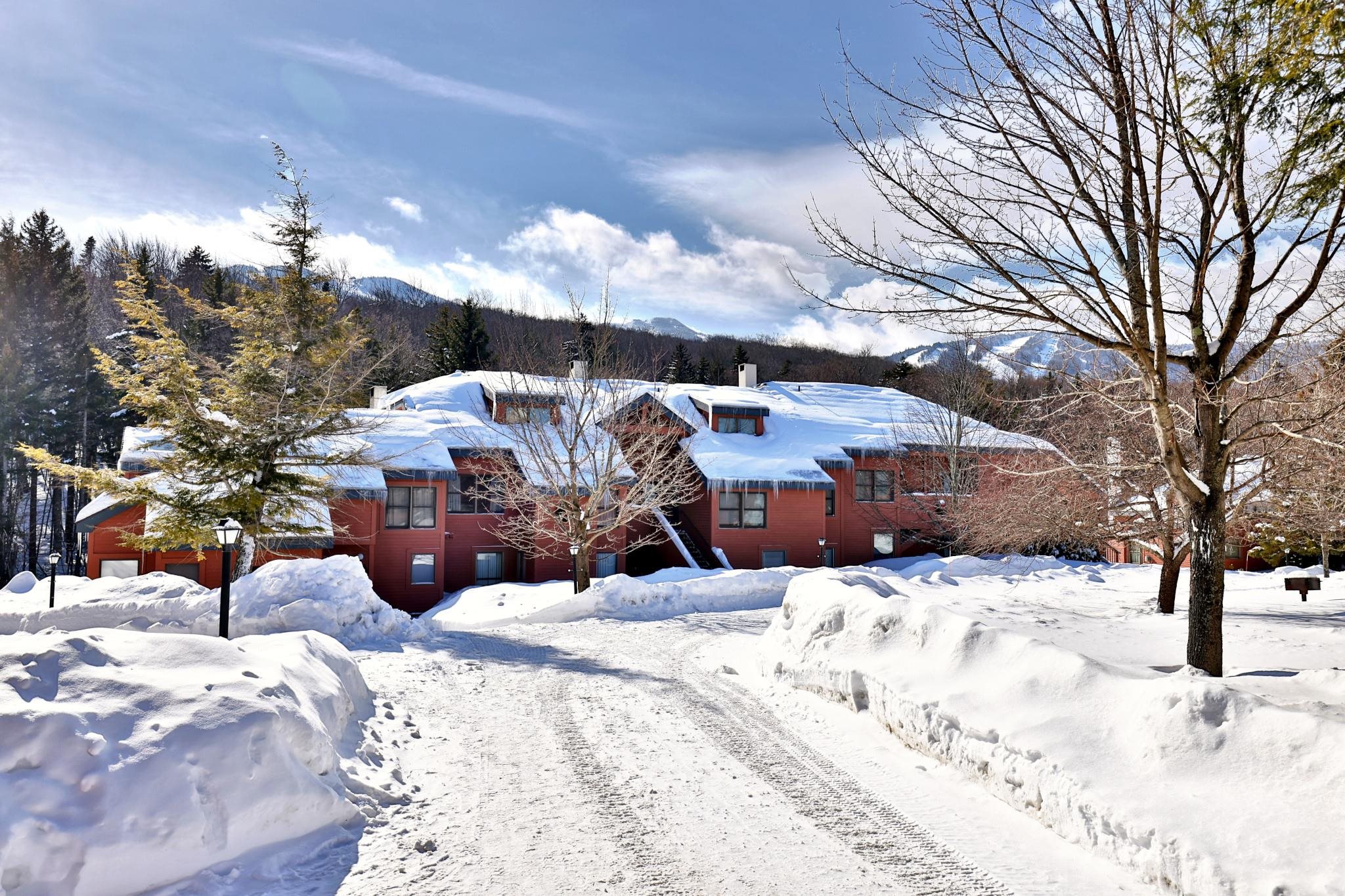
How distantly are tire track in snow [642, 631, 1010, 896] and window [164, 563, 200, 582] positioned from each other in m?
17.7

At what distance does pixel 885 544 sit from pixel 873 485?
2.39 metres

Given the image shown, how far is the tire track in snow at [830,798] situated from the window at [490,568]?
1764 centimetres

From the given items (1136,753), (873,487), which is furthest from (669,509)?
(1136,753)

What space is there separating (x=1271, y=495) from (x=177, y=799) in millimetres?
16086

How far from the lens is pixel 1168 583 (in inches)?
602

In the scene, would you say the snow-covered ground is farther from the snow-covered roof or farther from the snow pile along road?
the snow-covered roof

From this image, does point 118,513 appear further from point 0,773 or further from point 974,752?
point 974,752

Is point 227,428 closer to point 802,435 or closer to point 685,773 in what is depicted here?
point 685,773

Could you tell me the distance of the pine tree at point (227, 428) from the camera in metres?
15.8

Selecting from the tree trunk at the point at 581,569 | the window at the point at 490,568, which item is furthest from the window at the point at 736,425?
the tree trunk at the point at 581,569

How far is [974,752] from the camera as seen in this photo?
5.89m

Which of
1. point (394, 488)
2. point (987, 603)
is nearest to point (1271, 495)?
point (987, 603)

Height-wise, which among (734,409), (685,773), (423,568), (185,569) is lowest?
(423,568)

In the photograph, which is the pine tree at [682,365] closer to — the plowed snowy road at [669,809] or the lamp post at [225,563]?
the lamp post at [225,563]
